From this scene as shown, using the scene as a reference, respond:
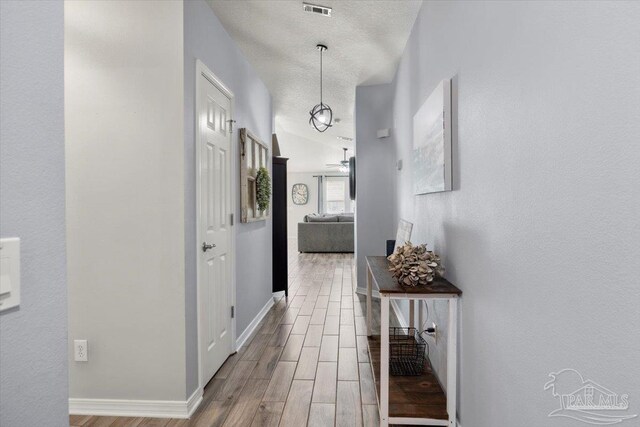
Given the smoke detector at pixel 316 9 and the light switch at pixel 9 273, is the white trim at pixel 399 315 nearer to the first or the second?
the smoke detector at pixel 316 9

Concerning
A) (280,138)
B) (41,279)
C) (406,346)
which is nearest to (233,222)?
(406,346)

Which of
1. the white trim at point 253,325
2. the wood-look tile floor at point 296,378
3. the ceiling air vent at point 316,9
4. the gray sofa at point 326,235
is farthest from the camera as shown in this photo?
the gray sofa at point 326,235

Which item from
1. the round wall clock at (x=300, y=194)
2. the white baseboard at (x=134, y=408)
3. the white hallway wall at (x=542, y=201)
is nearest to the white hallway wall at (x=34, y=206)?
the white hallway wall at (x=542, y=201)

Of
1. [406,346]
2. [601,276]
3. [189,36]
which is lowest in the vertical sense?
[406,346]

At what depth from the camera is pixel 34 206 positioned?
2.16ft

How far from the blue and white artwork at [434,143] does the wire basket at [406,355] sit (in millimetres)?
1066

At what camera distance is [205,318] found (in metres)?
2.49

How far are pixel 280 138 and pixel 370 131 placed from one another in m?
6.24

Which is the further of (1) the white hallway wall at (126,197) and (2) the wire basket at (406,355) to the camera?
(2) the wire basket at (406,355)

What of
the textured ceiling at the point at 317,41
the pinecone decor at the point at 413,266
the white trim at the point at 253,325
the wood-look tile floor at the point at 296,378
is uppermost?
the textured ceiling at the point at 317,41

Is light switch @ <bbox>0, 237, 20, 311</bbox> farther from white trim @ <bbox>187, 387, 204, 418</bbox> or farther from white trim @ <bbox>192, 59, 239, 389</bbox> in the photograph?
white trim @ <bbox>187, 387, 204, 418</bbox>

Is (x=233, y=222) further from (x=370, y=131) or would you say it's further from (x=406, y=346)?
(x=370, y=131)

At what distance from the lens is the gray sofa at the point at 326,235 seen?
9.38 m

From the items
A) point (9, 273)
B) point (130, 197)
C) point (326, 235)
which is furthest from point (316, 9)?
point (326, 235)
